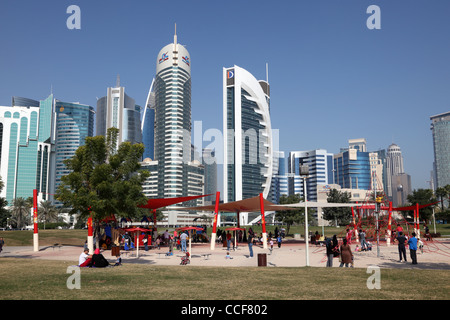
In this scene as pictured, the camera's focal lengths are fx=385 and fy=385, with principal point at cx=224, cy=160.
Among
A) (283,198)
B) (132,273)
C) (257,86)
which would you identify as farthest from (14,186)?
(132,273)

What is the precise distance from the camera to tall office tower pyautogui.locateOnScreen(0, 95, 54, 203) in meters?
176

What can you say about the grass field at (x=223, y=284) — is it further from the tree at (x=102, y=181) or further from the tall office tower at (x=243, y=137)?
the tall office tower at (x=243, y=137)

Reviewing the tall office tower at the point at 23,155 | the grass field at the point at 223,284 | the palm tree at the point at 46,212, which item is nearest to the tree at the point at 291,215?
the grass field at the point at 223,284

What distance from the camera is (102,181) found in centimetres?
2580

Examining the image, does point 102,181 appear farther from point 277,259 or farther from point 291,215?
point 291,215

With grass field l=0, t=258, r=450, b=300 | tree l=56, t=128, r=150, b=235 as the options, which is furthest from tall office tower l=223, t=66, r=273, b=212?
grass field l=0, t=258, r=450, b=300

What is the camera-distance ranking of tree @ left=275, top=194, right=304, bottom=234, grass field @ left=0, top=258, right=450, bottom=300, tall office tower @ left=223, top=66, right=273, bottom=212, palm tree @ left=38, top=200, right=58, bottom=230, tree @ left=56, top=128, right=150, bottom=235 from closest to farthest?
grass field @ left=0, top=258, right=450, bottom=300, tree @ left=56, top=128, right=150, bottom=235, tree @ left=275, top=194, right=304, bottom=234, palm tree @ left=38, top=200, right=58, bottom=230, tall office tower @ left=223, top=66, right=273, bottom=212

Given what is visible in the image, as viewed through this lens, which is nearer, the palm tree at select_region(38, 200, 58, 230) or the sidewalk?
the sidewalk

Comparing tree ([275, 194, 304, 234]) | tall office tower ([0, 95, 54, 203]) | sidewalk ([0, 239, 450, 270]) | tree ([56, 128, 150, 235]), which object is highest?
tall office tower ([0, 95, 54, 203])

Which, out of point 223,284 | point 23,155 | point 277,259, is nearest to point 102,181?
point 277,259

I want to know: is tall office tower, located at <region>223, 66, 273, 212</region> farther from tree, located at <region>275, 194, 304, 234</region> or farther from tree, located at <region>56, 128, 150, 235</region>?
tree, located at <region>56, 128, 150, 235</region>

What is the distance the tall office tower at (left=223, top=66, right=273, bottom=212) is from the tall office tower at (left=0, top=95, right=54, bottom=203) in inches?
3476
